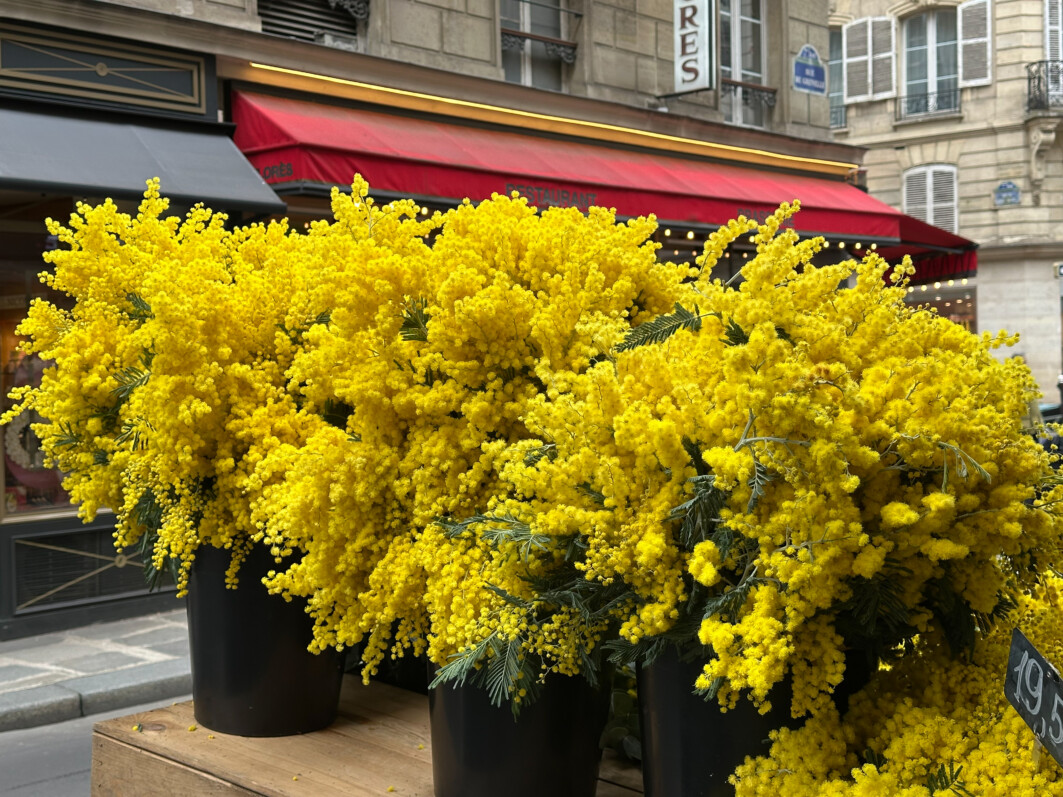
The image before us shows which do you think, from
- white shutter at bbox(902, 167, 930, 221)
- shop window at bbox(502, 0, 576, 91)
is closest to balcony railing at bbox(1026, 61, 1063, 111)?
white shutter at bbox(902, 167, 930, 221)

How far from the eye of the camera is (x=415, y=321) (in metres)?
1.92

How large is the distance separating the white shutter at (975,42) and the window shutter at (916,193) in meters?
2.08

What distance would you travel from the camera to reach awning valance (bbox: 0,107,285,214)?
6875mm

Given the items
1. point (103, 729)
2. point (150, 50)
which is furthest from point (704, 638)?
point (150, 50)

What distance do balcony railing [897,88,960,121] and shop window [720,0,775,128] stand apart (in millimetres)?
13346

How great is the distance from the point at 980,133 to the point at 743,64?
13990 mm

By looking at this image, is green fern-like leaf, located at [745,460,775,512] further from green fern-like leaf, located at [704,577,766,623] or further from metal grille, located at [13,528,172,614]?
metal grille, located at [13,528,172,614]

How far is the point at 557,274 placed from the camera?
1.95m

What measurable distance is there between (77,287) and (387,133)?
6.71 m

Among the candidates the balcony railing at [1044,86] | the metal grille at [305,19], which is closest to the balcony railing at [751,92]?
the metal grille at [305,19]

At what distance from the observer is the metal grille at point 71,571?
7.38m

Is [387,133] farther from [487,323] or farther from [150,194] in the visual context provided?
[487,323]

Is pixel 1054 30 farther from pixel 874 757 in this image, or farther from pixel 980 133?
pixel 874 757

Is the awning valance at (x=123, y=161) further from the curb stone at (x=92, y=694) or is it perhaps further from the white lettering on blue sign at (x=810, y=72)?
the white lettering on blue sign at (x=810, y=72)
